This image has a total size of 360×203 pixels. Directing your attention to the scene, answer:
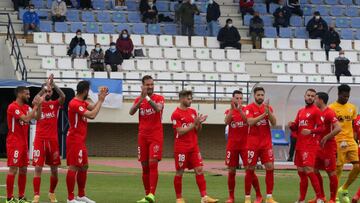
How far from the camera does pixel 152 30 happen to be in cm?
4331

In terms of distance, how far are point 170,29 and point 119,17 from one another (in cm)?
209

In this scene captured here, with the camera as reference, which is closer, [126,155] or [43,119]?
[43,119]

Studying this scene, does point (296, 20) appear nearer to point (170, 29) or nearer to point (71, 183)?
point (170, 29)

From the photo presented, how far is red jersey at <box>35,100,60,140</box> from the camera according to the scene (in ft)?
67.8

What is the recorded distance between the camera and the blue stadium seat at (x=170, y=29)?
43594mm

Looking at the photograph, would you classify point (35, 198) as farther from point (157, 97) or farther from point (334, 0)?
point (334, 0)

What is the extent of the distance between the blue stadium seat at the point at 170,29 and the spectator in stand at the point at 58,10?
4.17m

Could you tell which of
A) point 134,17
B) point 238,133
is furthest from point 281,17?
point 238,133

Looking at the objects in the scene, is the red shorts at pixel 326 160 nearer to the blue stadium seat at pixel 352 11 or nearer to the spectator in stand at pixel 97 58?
the spectator in stand at pixel 97 58

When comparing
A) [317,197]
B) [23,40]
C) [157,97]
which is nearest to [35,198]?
[157,97]

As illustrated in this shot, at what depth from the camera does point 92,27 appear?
42594 millimetres

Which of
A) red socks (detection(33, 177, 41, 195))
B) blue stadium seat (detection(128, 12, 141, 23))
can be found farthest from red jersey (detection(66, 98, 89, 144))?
blue stadium seat (detection(128, 12, 141, 23))

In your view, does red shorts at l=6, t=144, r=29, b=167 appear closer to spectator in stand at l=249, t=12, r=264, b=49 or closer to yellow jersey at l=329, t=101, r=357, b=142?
yellow jersey at l=329, t=101, r=357, b=142

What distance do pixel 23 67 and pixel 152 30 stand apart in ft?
22.7
